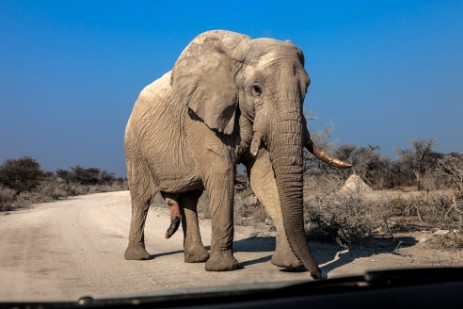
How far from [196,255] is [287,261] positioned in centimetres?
199

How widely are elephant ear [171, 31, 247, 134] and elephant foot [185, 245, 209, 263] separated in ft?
7.35

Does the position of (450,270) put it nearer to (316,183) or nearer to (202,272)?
(202,272)

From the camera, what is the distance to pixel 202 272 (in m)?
7.55

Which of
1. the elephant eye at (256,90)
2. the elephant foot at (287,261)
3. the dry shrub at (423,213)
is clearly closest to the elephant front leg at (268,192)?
the elephant foot at (287,261)

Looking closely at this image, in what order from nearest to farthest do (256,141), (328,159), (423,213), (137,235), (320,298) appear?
1. (320,298)
2. (256,141)
3. (328,159)
4. (137,235)
5. (423,213)

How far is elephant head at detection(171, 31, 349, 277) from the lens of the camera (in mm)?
6527

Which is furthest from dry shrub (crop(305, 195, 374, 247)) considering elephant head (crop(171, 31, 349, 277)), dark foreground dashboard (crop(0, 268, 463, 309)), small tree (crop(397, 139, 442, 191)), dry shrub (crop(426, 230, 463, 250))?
small tree (crop(397, 139, 442, 191))

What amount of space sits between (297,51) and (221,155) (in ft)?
5.63

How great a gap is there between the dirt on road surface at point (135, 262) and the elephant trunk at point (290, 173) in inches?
28.6

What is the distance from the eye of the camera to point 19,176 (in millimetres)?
31812

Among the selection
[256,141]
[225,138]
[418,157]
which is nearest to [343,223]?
[225,138]

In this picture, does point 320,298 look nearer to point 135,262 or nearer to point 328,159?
point 328,159

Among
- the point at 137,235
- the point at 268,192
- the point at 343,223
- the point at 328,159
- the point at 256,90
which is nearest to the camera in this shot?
the point at 256,90

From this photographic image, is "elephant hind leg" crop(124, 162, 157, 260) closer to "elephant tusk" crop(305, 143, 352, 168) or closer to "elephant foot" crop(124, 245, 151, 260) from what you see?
"elephant foot" crop(124, 245, 151, 260)
